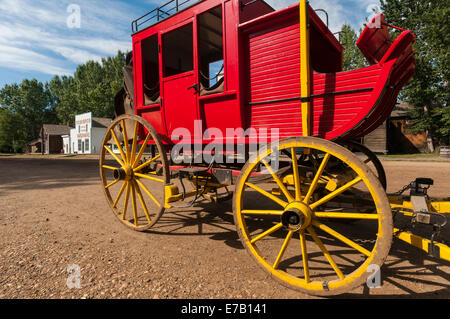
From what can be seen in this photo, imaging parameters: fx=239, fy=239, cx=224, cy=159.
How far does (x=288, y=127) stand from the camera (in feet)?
8.28

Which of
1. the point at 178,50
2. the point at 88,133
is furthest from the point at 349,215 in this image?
the point at 88,133

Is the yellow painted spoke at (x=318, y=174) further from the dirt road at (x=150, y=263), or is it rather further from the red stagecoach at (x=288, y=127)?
the dirt road at (x=150, y=263)

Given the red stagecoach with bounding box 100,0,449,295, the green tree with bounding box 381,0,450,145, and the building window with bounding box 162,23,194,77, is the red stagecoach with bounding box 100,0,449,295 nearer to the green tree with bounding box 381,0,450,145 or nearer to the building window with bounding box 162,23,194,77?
the building window with bounding box 162,23,194,77

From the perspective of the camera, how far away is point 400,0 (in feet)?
76.5

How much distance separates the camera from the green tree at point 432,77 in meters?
18.3

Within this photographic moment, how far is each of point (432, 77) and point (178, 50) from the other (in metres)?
23.2

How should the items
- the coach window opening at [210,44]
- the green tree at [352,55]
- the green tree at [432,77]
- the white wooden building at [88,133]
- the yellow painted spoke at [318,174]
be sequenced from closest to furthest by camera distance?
the yellow painted spoke at [318,174], the coach window opening at [210,44], the green tree at [432,77], the green tree at [352,55], the white wooden building at [88,133]

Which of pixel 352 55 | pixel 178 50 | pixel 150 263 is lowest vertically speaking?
pixel 150 263

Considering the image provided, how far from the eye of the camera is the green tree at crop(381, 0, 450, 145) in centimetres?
1834

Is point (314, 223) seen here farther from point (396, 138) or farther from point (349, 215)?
point (396, 138)

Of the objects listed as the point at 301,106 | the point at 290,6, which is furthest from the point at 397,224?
A: the point at 290,6

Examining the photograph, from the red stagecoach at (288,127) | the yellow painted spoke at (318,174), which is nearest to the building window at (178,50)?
the red stagecoach at (288,127)

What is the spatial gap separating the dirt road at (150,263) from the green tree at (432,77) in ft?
71.5
